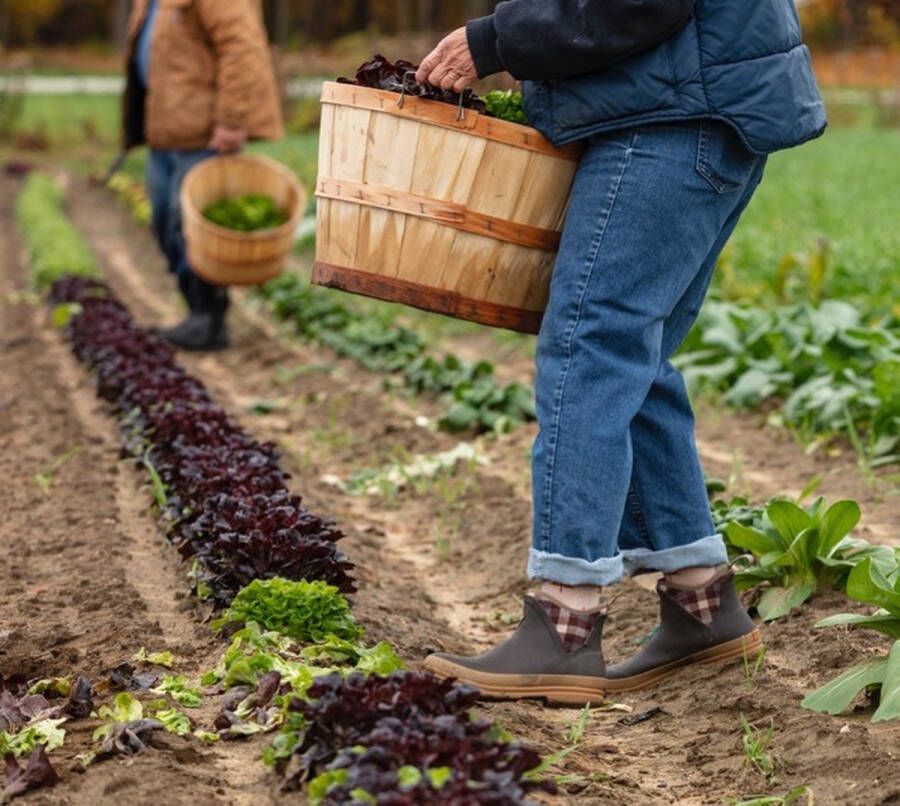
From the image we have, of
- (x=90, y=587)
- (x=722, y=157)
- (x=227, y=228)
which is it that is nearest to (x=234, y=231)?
(x=227, y=228)

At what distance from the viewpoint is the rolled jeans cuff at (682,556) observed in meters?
3.58

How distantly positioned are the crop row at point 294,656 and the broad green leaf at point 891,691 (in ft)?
2.68

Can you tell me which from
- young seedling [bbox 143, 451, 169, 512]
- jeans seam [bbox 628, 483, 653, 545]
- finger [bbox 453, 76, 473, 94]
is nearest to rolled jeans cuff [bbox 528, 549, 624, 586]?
jeans seam [bbox 628, 483, 653, 545]

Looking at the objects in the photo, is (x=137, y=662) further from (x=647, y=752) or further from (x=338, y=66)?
(x=338, y=66)

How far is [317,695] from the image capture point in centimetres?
275

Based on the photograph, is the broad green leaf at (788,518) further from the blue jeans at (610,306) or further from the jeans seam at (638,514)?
the blue jeans at (610,306)

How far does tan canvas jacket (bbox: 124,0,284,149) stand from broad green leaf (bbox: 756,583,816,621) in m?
4.97

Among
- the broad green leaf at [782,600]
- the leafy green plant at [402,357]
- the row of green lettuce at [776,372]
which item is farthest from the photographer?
the leafy green plant at [402,357]

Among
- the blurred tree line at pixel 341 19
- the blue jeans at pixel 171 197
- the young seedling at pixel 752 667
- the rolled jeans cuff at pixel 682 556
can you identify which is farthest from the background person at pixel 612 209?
the blurred tree line at pixel 341 19

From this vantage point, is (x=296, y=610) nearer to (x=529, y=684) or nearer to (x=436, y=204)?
(x=529, y=684)

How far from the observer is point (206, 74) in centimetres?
834

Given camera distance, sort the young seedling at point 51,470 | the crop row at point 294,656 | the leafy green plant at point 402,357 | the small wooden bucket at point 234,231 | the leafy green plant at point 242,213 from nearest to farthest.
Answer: the crop row at point 294,656 < the young seedling at point 51,470 < the leafy green plant at point 402,357 < the small wooden bucket at point 234,231 < the leafy green plant at point 242,213

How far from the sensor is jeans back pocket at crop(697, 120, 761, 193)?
3.19 metres

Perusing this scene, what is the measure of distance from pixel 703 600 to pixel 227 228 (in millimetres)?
5279
